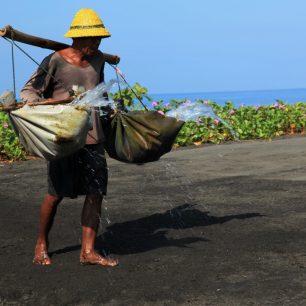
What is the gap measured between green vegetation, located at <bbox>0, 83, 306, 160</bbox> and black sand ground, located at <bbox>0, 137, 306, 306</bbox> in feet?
8.13

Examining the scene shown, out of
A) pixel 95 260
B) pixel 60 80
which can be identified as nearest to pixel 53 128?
pixel 60 80

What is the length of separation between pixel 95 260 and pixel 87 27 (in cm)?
159

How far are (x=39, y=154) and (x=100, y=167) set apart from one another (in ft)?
2.28

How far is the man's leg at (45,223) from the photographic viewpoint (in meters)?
5.34

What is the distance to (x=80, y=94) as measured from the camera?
4992mm

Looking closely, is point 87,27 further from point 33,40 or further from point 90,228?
point 90,228

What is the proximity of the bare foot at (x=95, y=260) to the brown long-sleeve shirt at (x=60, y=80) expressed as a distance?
30.8 inches

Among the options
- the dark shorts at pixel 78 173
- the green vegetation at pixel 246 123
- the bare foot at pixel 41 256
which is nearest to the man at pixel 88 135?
the dark shorts at pixel 78 173

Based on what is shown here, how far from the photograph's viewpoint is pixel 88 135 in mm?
5145

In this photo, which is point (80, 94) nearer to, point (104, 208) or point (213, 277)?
point (213, 277)

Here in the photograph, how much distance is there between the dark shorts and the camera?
17.2ft

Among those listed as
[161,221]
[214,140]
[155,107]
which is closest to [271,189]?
[161,221]

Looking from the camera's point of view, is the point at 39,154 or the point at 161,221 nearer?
the point at 39,154

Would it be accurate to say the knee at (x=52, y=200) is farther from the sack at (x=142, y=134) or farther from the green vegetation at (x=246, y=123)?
the green vegetation at (x=246, y=123)
